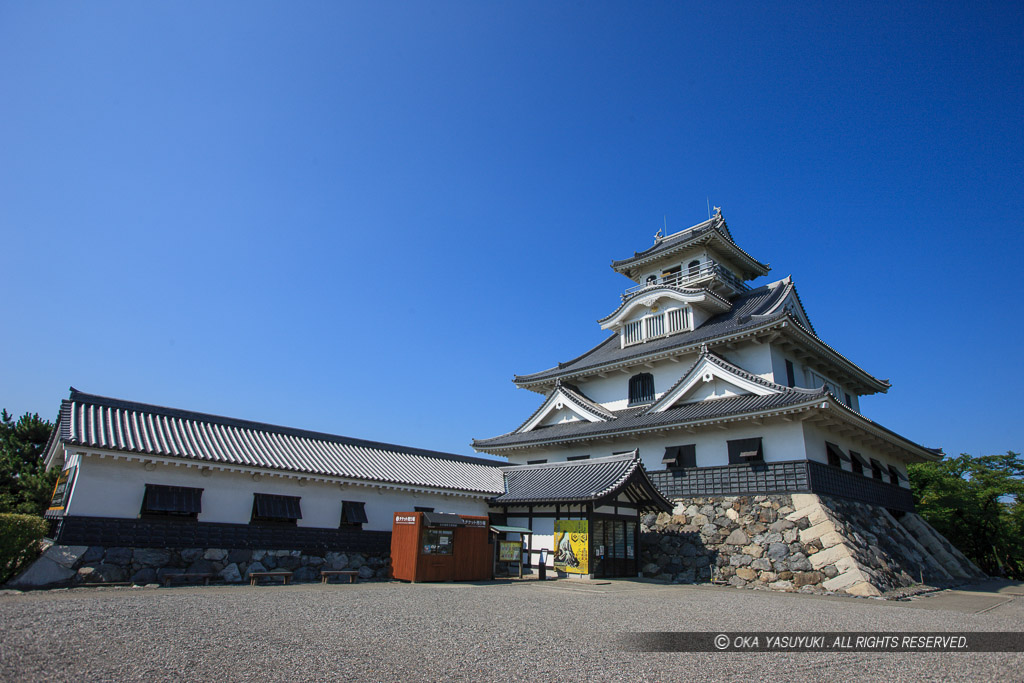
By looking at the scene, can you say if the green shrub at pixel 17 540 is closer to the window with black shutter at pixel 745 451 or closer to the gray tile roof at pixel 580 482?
the gray tile roof at pixel 580 482

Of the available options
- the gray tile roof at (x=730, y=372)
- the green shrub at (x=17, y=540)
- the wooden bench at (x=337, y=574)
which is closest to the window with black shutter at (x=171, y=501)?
the green shrub at (x=17, y=540)

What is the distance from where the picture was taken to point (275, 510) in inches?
714

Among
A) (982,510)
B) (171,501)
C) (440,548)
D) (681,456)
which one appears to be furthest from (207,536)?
(982,510)

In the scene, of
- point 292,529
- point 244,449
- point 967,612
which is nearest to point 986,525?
point 967,612

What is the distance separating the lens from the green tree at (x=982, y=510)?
97.3ft

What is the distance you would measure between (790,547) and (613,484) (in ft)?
20.8

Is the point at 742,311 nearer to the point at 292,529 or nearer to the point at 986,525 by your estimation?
the point at 986,525

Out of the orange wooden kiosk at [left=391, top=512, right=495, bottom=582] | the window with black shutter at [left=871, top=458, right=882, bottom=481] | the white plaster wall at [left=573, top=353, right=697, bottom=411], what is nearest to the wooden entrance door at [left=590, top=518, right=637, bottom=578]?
the orange wooden kiosk at [left=391, top=512, right=495, bottom=582]

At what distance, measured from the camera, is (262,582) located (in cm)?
1677

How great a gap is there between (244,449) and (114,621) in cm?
1055

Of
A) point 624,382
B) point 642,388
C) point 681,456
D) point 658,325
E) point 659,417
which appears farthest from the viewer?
point 658,325

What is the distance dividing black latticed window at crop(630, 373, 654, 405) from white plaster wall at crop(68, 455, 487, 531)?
1055cm

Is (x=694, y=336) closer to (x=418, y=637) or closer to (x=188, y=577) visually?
(x=418, y=637)

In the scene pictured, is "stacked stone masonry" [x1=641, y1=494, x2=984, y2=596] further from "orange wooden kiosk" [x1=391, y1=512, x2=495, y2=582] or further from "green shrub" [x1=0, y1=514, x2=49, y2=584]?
"green shrub" [x1=0, y1=514, x2=49, y2=584]
